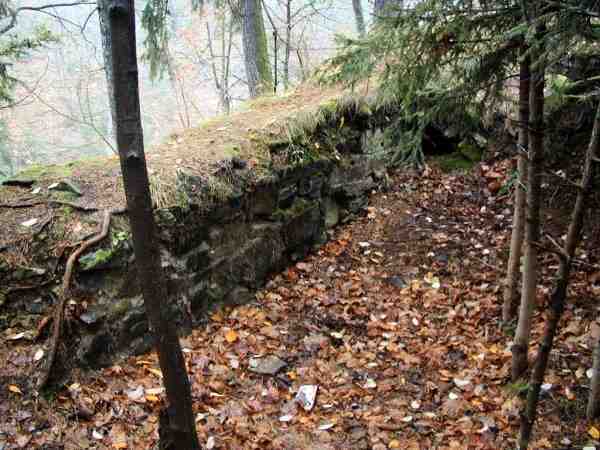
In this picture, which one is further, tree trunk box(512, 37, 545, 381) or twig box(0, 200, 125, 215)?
twig box(0, 200, 125, 215)

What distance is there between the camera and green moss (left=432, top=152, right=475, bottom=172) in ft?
22.0

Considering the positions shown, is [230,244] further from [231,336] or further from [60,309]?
[60,309]

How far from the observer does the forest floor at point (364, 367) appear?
3051 mm

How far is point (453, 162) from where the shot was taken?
6.81 m

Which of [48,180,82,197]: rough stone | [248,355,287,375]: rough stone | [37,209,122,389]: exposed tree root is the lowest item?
[248,355,287,375]: rough stone

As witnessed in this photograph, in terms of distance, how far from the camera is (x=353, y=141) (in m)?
6.21

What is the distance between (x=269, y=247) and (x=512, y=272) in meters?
2.53

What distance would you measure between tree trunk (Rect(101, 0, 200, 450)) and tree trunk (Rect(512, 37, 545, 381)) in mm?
2127

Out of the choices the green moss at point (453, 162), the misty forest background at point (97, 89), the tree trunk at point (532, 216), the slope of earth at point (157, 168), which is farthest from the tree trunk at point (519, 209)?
the misty forest background at point (97, 89)

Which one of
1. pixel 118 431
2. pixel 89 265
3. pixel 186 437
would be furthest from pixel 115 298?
pixel 186 437

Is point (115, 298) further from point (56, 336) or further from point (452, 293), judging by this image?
point (452, 293)

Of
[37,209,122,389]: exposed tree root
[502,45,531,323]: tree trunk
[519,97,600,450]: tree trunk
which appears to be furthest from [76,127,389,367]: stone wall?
[519,97,600,450]: tree trunk

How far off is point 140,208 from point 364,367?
264 cm

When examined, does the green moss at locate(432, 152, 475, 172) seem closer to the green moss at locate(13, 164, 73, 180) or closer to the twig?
the twig
